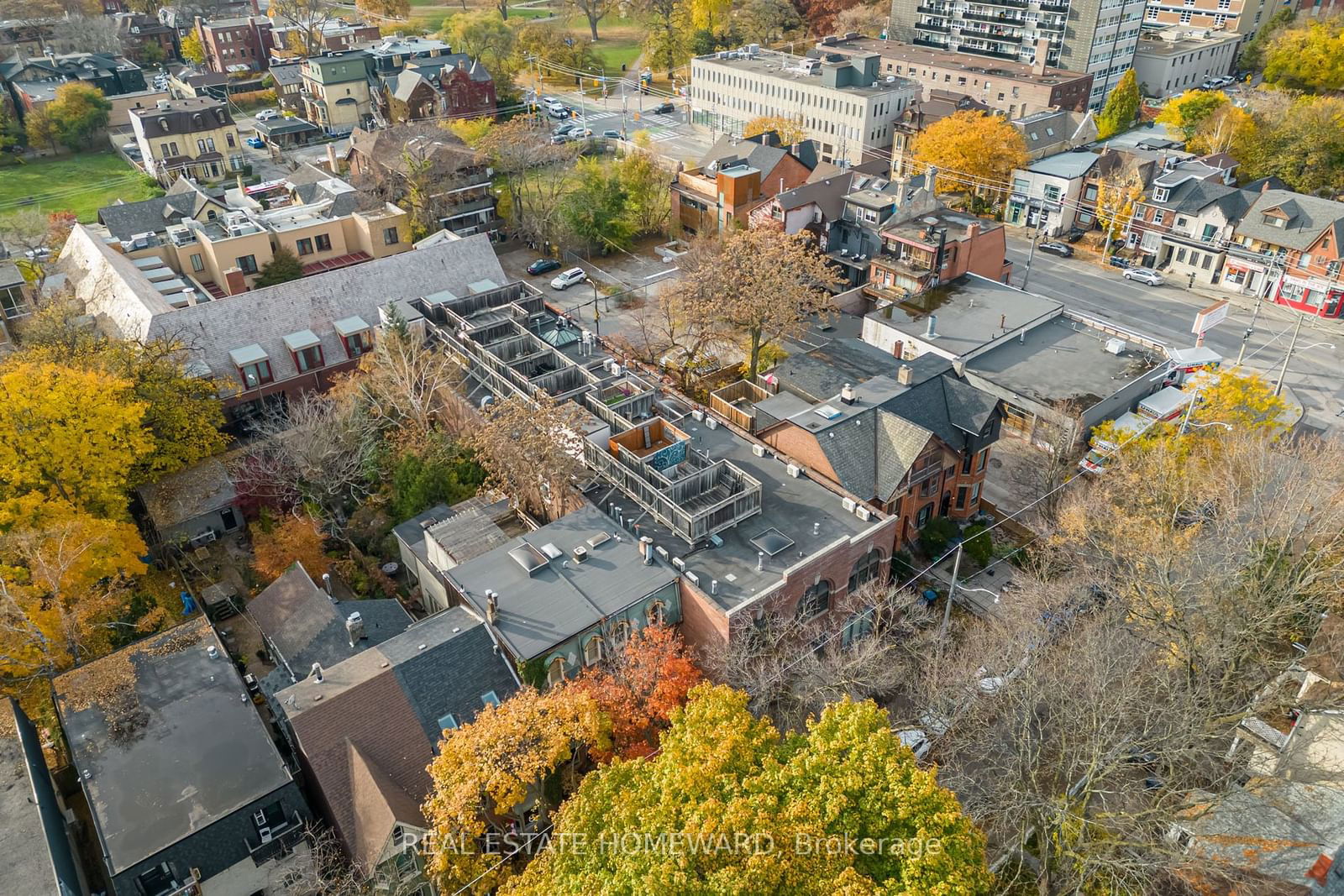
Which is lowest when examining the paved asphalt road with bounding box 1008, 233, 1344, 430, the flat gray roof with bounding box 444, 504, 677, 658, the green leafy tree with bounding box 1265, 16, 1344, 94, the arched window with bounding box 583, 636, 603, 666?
the paved asphalt road with bounding box 1008, 233, 1344, 430

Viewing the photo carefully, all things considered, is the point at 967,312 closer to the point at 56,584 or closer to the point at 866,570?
the point at 866,570

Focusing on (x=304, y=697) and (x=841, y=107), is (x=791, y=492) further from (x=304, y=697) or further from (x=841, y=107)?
(x=841, y=107)

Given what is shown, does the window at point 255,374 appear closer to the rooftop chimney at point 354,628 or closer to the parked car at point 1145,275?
the rooftop chimney at point 354,628

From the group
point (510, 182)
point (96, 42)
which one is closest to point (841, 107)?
point (510, 182)

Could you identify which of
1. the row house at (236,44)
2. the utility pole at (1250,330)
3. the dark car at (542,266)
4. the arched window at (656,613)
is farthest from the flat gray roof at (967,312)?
the row house at (236,44)

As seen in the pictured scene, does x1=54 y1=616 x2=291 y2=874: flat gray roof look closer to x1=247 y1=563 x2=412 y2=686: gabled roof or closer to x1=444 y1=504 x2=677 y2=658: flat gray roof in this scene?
x1=247 y1=563 x2=412 y2=686: gabled roof

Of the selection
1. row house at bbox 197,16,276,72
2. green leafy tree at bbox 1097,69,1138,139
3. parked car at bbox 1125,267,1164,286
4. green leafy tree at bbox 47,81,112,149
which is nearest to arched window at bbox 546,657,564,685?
parked car at bbox 1125,267,1164,286

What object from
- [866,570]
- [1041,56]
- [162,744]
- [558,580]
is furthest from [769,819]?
[1041,56]
